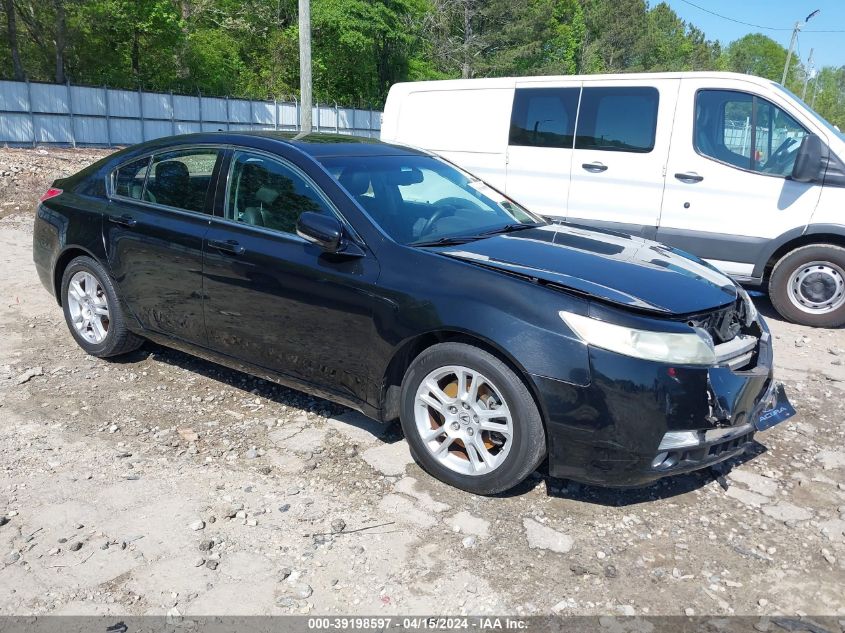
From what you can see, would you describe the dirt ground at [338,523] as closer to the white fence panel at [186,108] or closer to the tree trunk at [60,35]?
the white fence panel at [186,108]

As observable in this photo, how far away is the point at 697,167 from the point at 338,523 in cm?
523

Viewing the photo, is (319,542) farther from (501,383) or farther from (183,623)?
(501,383)

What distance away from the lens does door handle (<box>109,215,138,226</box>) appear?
476 cm

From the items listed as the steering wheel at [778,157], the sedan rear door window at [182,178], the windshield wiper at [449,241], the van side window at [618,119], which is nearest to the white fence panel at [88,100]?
the van side window at [618,119]

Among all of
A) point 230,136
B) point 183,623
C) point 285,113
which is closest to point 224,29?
point 285,113

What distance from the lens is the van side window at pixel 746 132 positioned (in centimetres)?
662

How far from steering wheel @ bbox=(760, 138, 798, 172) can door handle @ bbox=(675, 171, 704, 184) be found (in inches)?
22.1

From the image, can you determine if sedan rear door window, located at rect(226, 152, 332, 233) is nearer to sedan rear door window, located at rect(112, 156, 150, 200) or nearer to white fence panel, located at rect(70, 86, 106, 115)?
sedan rear door window, located at rect(112, 156, 150, 200)

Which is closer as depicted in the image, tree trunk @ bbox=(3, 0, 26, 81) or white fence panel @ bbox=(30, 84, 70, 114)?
white fence panel @ bbox=(30, 84, 70, 114)

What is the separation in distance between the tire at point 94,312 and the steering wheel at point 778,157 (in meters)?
5.62

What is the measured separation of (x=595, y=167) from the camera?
741 centimetres

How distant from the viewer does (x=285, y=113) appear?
3341 cm

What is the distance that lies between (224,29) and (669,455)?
4209cm

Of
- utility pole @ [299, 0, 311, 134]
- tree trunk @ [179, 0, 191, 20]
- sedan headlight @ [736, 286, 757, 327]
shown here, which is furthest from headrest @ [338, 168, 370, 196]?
tree trunk @ [179, 0, 191, 20]
